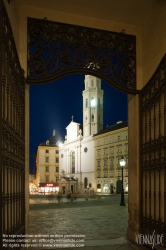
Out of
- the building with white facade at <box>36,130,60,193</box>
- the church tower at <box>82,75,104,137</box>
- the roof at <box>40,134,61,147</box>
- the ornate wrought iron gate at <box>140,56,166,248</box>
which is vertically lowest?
the building with white facade at <box>36,130,60,193</box>

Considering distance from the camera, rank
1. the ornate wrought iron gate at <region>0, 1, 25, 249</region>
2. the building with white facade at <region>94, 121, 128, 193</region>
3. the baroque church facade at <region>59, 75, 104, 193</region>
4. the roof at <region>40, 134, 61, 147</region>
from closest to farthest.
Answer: the ornate wrought iron gate at <region>0, 1, 25, 249</region> → the building with white facade at <region>94, 121, 128, 193</region> → the baroque church facade at <region>59, 75, 104, 193</region> → the roof at <region>40, 134, 61, 147</region>

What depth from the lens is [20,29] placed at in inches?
222

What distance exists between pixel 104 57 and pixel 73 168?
60620 mm

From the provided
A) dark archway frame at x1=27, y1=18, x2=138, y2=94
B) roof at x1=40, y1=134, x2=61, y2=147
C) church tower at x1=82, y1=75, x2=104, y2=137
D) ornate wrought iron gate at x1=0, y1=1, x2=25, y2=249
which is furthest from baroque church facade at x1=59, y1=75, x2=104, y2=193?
ornate wrought iron gate at x1=0, y1=1, x2=25, y2=249

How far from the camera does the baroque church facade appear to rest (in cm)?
5931

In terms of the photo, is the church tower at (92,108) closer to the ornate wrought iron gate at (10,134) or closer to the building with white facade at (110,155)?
the building with white facade at (110,155)

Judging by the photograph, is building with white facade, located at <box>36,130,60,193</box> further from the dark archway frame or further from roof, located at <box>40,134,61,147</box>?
the dark archway frame

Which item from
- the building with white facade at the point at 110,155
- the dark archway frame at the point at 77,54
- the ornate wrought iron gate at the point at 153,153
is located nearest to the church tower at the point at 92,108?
the building with white facade at the point at 110,155

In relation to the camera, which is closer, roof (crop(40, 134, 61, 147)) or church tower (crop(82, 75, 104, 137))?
church tower (crop(82, 75, 104, 137))

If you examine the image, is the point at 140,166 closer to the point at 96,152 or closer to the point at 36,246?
the point at 36,246

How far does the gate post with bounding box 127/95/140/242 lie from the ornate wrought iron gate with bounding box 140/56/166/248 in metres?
0.14

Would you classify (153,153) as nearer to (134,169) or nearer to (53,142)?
(134,169)

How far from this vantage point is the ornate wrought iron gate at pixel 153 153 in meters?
5.10

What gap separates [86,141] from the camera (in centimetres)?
6091
